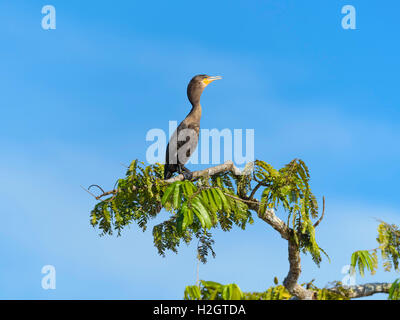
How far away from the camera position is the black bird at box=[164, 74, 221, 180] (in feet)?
28.3

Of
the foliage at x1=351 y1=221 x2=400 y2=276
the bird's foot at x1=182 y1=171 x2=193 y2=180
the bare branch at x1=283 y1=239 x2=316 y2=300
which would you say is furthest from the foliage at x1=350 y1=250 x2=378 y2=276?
the bird's foot at x1=182 y1=171 x2=193 y2=180

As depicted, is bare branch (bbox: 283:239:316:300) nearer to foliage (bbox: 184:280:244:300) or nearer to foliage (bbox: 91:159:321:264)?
foliage (bbox: 91:159:321:264)

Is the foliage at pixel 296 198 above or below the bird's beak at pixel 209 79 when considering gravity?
below

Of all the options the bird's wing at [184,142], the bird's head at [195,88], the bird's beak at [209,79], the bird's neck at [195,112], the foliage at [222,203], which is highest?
the bird's beak at [209,79]

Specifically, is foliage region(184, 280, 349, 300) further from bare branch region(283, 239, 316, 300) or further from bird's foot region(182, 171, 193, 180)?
bird's foot region(182, 171, 193, 180)

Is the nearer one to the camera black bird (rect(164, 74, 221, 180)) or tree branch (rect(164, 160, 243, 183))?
tree branch (rect(164, 160, 243, 183))

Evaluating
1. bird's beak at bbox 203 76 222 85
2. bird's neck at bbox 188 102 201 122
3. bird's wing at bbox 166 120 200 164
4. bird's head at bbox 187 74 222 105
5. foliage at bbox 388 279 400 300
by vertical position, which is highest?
bird's beak at bbox 203 76 222 85

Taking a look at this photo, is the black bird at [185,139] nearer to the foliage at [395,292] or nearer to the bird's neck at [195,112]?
the bird's neck at [195,112]

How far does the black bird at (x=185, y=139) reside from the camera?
8641mm

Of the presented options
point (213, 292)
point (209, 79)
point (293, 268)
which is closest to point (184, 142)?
point (209, 79)

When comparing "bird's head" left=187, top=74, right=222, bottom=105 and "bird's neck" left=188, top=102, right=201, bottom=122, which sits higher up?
"bird's head" left=187, top=74, right=222, bottom=105

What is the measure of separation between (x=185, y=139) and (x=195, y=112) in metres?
0.59

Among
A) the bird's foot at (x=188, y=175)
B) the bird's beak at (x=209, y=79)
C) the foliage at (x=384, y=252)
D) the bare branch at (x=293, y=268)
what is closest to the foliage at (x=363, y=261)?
the foliage at (x=384, y=252)
